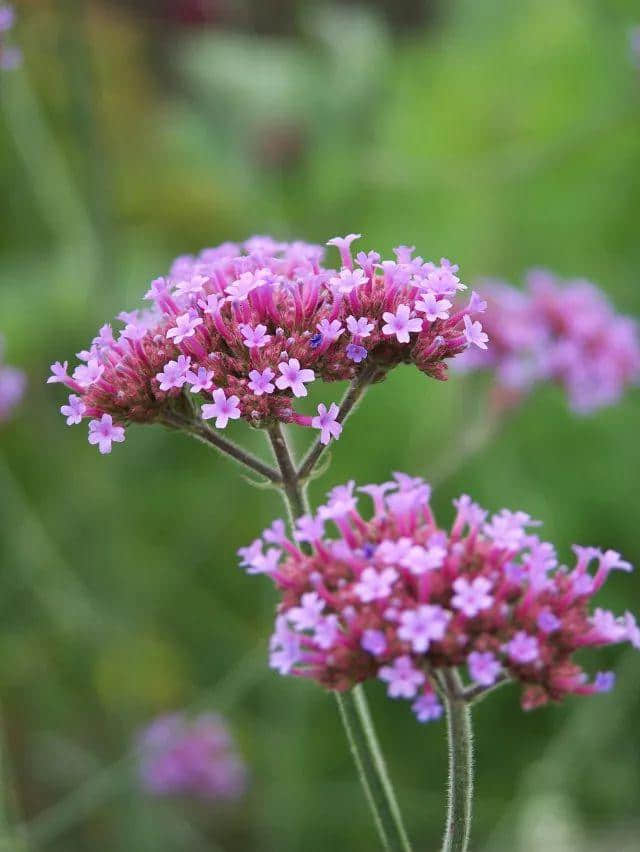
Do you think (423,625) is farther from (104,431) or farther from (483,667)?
(104,431)

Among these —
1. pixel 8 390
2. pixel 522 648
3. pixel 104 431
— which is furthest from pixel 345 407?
pixel 8 390

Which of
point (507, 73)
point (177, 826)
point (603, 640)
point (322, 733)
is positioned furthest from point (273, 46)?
point (603, 640)

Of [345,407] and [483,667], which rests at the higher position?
[345,407]

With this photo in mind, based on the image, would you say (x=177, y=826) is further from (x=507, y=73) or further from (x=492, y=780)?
(x=507, y=73)

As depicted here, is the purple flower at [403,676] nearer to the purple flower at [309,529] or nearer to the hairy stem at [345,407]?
the purple flower at [309,529]

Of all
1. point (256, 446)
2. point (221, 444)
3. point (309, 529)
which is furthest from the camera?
point (256, 446)

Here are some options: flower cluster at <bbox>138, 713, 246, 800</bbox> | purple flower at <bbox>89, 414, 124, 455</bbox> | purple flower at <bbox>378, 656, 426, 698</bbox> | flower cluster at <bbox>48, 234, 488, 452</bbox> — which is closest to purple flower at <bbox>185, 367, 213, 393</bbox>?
flower cluster at <bbox>48, 234, 488, 452</bbox>

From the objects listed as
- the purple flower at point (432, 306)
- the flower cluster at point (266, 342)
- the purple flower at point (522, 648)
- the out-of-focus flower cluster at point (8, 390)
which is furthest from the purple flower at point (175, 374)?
the out-of-focus flower cluster at point (8, 390)
